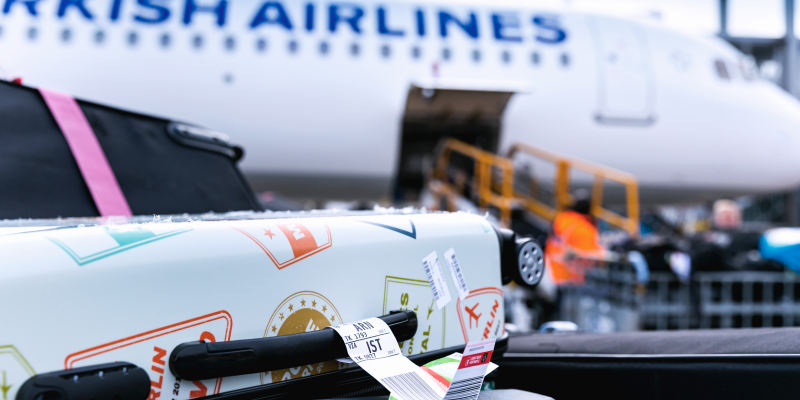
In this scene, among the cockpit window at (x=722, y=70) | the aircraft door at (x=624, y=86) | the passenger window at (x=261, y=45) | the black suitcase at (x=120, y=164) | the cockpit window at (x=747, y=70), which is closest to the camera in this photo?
the black suitcase at (x=120, y=164)

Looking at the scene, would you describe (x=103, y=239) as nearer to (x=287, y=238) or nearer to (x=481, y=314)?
(x=287, y=238)

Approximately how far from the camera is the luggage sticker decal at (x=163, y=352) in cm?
44

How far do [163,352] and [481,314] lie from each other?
0.41 m

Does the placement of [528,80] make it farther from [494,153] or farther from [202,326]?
[202,326]

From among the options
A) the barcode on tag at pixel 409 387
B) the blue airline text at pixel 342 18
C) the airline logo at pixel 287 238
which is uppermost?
the blue airline text at pixel 342 18

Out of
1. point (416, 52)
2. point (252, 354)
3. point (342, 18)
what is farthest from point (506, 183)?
point (252, 354)

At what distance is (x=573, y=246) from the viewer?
12.1 ft

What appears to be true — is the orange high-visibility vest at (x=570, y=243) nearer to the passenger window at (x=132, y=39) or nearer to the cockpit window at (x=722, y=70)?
the cockpit window at (x=722, y=70)

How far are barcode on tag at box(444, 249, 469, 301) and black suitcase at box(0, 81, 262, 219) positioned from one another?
70 centimetres

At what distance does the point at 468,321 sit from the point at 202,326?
0.35m

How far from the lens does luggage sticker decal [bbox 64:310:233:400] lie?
0.44 m

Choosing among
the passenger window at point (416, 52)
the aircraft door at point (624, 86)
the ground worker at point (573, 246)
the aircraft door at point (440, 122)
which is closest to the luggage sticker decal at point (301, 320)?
the ground worker at point (573, 246)

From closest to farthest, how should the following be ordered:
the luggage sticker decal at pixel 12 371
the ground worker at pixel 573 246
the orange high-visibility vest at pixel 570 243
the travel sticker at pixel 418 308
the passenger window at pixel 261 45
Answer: the luggage sticker decal at pixel 12 371
the travel sticker at pixel 418 308
the ground worker at pixel 573 246
the orange high-visibility vest at pixel 570 243
the passenger window at pixel 261 45

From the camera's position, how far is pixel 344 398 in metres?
0.60
